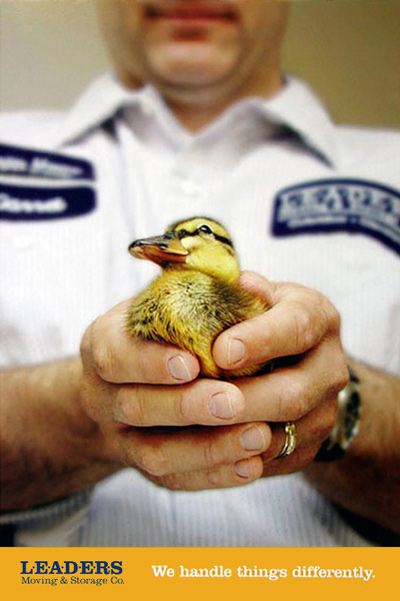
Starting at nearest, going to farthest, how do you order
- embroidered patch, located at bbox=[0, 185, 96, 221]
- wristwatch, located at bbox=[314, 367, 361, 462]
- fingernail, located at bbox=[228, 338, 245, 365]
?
fingernail, located at bbox=[228, 338, 245, 365], wristwatch, located at bbox=[314, 367, 361, 462], embroidered patch, located at bbox=[0, 185, 96, 221]

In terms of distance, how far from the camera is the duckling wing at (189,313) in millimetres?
271

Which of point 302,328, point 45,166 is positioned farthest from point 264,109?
point 302,328

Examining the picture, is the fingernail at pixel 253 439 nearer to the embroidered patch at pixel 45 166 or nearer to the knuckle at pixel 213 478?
the knuckle at pixel 213 478

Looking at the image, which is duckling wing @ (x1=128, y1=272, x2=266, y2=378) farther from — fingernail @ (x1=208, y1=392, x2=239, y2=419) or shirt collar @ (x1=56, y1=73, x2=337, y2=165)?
shirt collar @ (x1=56, y1=73, x2=337, y2=165)

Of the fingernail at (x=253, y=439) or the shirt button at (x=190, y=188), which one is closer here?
the fingernail at (x=253, y=439)

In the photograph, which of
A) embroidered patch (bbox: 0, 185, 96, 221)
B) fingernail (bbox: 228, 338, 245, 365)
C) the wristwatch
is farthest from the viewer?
embroidered patch (bbox: 0, 185, 96, 221)

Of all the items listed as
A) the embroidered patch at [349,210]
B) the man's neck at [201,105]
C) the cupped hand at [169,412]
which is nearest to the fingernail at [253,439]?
the cupped hand at [169,412]

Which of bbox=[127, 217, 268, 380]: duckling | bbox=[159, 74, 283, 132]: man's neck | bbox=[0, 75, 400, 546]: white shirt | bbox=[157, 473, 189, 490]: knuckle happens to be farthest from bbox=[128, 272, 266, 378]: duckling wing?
bbox=[159, 74, 283, 132]: man's neck

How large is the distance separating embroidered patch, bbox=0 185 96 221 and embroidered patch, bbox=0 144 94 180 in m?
0.01

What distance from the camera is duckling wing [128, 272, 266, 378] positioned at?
27cm

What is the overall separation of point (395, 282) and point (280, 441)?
0.24 metres

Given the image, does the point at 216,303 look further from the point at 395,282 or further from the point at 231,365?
the point at 395,282

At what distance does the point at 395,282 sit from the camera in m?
0.50

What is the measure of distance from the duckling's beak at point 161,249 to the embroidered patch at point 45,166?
28 centimetres
